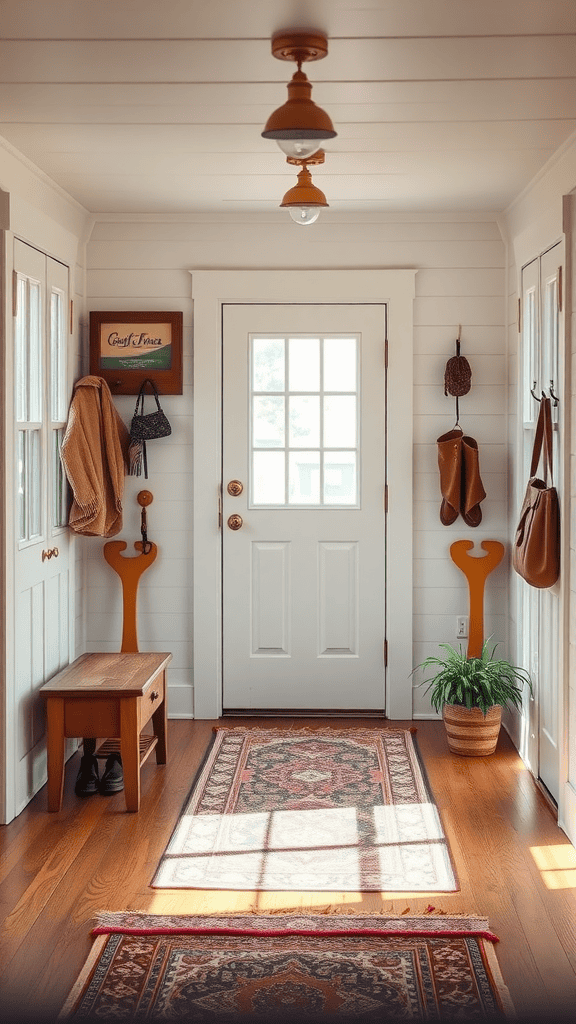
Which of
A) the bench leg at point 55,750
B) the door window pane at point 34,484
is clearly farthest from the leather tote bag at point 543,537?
the door window pane at point 34,484

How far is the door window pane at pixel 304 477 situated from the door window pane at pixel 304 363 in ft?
1.07

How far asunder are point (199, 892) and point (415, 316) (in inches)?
116

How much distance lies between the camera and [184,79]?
9.94 feet

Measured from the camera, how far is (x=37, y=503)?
4.22 metres

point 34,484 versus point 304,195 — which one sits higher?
point 304,195

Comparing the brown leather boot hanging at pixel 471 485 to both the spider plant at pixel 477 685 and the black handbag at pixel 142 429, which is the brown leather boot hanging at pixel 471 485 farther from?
the black handbag at pixel 142 429

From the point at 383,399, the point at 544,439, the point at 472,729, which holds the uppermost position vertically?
the point at 383,399

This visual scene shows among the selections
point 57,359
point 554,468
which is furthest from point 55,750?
point 554,468

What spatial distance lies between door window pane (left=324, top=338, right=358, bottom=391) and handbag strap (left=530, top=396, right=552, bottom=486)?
4.17ft

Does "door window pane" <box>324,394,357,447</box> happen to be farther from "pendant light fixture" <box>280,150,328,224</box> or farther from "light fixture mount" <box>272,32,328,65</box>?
"light fixture mount" <box>272,32,328,65</box>

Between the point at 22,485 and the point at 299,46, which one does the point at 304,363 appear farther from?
the point at 299,46

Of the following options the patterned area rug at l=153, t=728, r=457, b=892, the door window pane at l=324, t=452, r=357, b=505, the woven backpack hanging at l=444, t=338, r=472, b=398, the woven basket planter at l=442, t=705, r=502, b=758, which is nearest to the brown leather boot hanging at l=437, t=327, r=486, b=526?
the woven backpack hanging at l=444, t=338, r=472, b=398

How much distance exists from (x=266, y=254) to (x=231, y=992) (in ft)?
11.4

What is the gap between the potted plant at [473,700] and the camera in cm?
450
